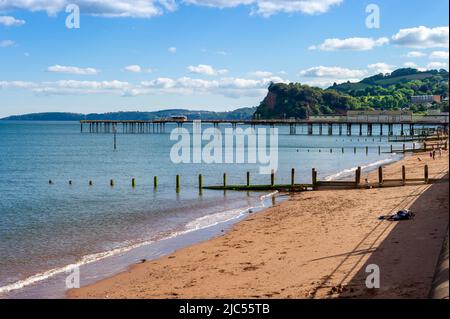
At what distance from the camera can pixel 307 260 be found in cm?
1738

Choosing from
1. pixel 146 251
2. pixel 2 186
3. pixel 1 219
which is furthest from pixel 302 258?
pixel 2 186

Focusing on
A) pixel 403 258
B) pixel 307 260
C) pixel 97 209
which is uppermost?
pixel 403 258

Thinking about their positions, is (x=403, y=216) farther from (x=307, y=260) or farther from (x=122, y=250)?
(x=122, y=250)

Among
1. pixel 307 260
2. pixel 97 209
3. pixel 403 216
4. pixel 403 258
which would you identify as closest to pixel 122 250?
pixel 307 260

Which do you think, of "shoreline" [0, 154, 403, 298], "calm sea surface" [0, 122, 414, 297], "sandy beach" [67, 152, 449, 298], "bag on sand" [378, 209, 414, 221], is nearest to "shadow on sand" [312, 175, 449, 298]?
"sandy beach" [67, 152, 449, 298]

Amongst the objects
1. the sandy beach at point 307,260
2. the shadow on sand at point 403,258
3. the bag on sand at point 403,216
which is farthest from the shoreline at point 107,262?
the shadow on sand at point 403,258

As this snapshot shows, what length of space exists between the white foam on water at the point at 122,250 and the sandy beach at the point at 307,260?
2333mm

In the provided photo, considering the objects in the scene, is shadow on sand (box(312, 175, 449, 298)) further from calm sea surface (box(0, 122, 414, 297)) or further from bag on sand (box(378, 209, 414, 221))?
calm sea surface (box(0, 122, 414, 297))

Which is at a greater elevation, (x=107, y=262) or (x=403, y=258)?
(x=403, y=258)

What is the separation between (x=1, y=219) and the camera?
3241 cm

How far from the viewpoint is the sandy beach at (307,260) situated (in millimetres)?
14039

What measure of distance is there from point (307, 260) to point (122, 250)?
9.25 m

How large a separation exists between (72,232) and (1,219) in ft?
23.9
